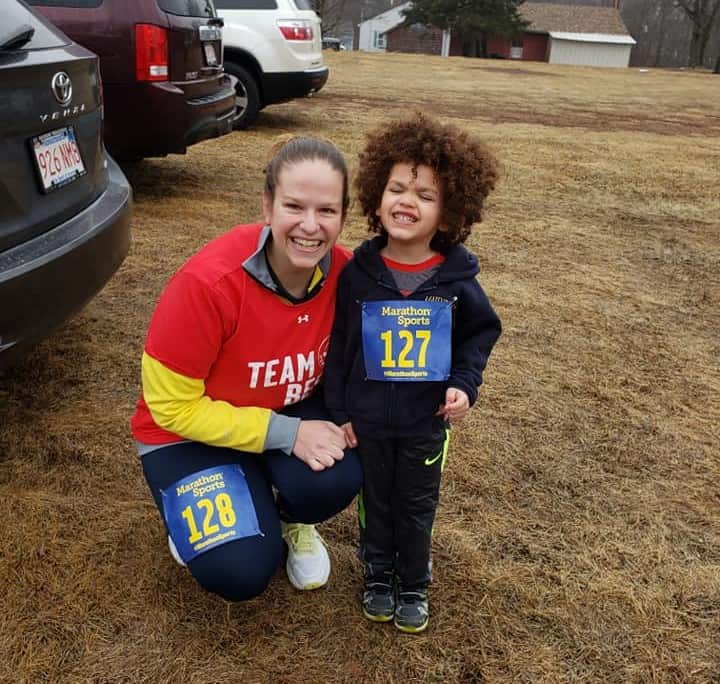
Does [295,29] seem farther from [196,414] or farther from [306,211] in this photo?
[196,414]

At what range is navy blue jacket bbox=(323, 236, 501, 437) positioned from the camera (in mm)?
1867

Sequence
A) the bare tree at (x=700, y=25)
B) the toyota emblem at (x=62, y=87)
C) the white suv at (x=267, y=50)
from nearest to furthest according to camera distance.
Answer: the toyota emblem at (x=62, y=87)
the white suv at (x=267, y=50)
the bare tree at (x=700, y=25)

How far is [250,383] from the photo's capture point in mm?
1980

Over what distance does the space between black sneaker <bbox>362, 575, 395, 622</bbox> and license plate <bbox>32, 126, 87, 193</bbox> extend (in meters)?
1.57

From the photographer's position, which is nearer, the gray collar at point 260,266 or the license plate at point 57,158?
the gray collar at point 260,266

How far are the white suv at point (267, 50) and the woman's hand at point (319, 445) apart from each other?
23.0 ft

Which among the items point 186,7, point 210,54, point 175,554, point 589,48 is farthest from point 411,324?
point 589,48

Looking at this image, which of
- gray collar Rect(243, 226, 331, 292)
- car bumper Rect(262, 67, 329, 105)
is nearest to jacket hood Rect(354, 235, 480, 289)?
gray collar Rect(243, 226, 331, 292)

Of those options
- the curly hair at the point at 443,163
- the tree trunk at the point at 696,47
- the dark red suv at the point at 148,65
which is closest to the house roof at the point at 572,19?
the tree trunk at the point at 696,47

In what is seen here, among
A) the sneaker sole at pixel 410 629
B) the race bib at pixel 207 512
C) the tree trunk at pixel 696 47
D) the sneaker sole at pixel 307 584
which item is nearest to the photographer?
the race bib at pixel 207 512

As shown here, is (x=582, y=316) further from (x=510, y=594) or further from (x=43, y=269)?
(x=43, y=269)

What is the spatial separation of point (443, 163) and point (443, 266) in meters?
0.25

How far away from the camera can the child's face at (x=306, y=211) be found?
1.81 metres

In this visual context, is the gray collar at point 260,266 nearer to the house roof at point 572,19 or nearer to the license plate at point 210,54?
the license plate at point 210,54
